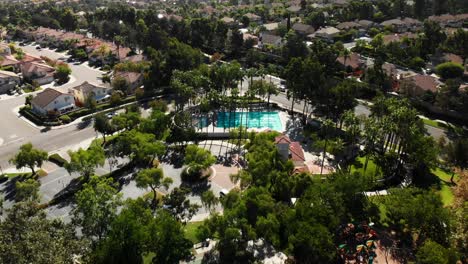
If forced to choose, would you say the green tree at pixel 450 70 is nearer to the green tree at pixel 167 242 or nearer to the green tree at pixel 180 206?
the green tree at pixel 180 206

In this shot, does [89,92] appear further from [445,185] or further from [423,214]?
[445,185]

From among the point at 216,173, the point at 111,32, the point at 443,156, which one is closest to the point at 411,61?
the point at 443,156

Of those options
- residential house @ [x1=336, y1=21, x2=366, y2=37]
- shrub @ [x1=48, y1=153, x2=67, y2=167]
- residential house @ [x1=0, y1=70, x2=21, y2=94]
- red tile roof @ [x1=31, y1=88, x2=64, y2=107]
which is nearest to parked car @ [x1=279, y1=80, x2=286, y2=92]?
red tile roof @ [x1=31, y1=88, x2=64, y2=107]

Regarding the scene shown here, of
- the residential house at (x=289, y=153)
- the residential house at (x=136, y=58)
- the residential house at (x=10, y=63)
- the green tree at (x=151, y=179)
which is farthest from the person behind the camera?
the residential house at (x=136, y=58)

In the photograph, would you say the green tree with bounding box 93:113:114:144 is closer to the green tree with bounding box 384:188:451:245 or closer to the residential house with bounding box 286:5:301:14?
the green tree with bounding box 384:188:451:245

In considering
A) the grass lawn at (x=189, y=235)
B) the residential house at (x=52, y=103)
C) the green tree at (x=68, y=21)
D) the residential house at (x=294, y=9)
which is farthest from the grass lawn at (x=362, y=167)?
the green tree at (x=68, y=21)

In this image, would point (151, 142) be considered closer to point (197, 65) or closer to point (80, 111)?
point (80, 111)
